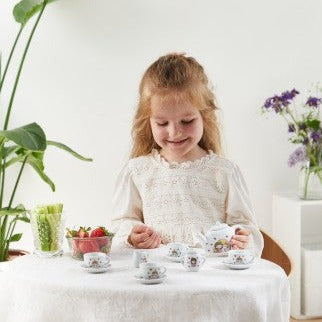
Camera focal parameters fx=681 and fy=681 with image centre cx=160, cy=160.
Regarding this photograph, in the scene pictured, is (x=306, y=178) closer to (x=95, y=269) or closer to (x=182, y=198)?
(x=182, y=198)

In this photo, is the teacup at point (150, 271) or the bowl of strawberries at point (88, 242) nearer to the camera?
the teacup at point (150, 271)

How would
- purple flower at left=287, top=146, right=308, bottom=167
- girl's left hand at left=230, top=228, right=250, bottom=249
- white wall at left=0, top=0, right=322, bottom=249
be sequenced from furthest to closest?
purple flower at left=287, top=146, right=308, bottom=167 < white wall at left=0, top=0, right=322, bottom=249 < girl's left hand at left=230, top=228, right=250, bottom=249

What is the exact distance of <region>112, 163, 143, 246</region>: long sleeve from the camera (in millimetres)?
2578

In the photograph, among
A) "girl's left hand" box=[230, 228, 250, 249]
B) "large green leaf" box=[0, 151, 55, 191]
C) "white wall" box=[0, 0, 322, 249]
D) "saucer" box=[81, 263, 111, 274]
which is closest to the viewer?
"saucer" box=[81, 263, 111, 274]

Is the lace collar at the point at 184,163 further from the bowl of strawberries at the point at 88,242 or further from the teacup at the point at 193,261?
the teacup at the point at 193,261

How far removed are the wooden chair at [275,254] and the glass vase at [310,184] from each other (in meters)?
1.21

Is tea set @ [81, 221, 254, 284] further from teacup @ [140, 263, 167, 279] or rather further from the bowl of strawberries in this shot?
the bowl of strawberries

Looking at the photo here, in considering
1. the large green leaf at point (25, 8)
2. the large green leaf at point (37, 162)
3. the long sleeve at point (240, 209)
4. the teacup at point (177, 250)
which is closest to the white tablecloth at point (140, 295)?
the teacup at point (177, 250)

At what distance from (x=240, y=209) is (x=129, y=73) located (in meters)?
1.63

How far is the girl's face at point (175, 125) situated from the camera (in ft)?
7.98

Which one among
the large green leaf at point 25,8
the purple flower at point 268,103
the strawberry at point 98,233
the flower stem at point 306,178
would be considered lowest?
the strawberry at point 98,233

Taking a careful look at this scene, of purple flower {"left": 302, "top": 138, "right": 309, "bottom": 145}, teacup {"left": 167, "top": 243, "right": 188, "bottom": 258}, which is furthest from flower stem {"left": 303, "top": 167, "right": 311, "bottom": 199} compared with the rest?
teacup {"left": 167, "top": 243, "right": 188, "bottom": 258}

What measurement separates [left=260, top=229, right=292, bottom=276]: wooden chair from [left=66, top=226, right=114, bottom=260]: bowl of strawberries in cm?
80

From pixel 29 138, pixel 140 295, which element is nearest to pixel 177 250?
pixel 140 295
